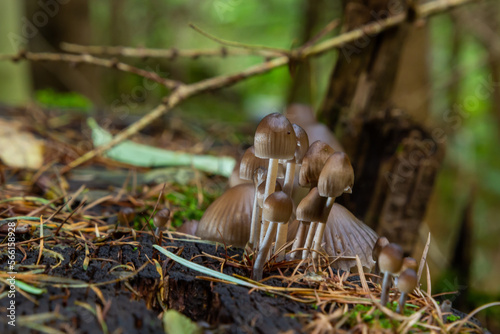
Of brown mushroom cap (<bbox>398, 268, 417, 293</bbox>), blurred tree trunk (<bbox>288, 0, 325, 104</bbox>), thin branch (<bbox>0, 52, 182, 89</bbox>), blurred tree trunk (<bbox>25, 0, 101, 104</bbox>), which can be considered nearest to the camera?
brown mushroom cap (<bbox>398, 268, 417, 293</bbox>)

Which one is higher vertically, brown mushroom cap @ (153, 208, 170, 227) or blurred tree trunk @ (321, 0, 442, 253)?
blurred tree trunk @ (321, 0, 442, 253)

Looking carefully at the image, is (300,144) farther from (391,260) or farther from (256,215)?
(391,260)

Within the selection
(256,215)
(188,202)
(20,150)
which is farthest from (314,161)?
(20,150)

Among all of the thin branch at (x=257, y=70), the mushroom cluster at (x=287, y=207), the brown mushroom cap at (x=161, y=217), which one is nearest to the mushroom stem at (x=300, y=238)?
the mushroom cluster at (x=287, y=207)

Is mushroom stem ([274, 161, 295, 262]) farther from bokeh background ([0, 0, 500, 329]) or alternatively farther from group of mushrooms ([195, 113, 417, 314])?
bokeh background ([0, 0, 500, 329])

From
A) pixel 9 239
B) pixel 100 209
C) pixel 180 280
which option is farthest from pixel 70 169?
pixel 180 280

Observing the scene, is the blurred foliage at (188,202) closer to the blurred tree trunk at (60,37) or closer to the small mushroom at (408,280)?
the small mushroom at (408,280)

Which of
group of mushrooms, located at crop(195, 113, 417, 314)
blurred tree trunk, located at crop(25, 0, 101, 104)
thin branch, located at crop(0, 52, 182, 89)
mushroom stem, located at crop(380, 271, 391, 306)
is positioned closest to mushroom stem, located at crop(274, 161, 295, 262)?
group of mushrooms, located at crop(195, 113, 417, 314)
